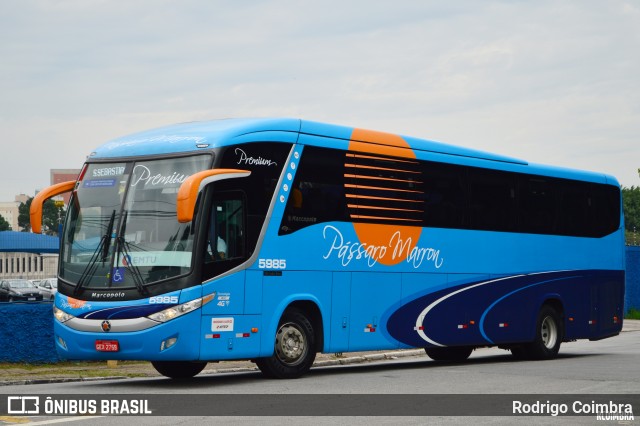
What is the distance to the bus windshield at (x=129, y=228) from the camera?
14.7m

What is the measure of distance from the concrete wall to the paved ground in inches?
8.9

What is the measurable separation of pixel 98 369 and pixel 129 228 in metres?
6.09

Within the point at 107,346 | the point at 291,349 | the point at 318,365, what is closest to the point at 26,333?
the point at 318,365

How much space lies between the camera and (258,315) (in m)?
15.5

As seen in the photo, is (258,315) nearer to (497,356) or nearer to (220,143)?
(220,143)

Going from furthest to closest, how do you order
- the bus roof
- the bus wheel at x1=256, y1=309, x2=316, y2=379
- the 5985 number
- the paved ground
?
the paved ground < the bus wheel at x1=256, y1=309, x2=316, y2=379 < the 5985 number < the bus roof

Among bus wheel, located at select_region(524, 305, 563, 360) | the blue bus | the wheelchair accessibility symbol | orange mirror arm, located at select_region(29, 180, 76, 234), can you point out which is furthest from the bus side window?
bus wheel, located at select_region(524, 305, 563, 360)

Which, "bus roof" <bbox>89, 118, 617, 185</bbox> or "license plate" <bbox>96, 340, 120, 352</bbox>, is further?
"bus roof" <bbox>89, 118, 617, 185</bbox>

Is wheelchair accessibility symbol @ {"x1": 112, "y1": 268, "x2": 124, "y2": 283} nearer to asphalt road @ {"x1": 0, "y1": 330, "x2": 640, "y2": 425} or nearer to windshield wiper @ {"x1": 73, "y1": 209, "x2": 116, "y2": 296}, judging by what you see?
windshield wiper @ {"x1": 73, "y1": 209, "x2": 116, "y2": 296}

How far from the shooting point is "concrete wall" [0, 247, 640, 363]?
20391 millimetres

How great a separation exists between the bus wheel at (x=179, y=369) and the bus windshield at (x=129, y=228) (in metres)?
2.41

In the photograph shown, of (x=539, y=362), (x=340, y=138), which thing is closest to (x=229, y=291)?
(x=340, y=138)

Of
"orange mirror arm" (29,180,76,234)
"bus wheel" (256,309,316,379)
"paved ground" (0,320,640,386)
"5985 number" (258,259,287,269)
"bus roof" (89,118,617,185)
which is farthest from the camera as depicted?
"paved ground" (0,320,640,386)

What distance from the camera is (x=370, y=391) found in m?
14.1
